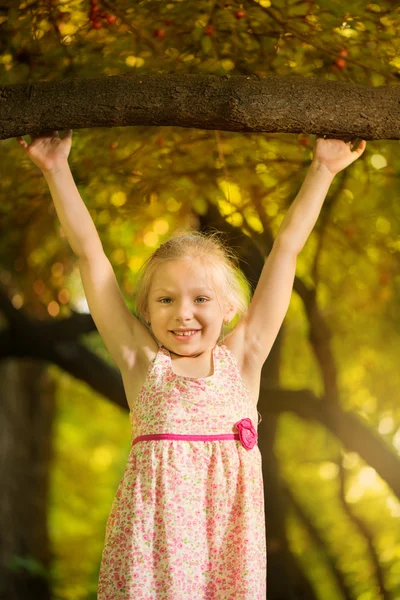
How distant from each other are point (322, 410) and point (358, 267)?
0.48m

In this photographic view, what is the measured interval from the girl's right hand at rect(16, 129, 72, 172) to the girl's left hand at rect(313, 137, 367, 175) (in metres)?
0.59

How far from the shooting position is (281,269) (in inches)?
72.1

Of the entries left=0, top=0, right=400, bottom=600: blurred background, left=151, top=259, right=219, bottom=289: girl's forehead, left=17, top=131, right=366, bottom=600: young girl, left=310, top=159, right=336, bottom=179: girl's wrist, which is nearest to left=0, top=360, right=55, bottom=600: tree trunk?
left=0, top=0, right=400, bottom=600: blurred background

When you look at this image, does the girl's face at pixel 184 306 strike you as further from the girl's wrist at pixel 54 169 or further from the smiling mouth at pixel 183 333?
the girl's wrist at pixel 54 169

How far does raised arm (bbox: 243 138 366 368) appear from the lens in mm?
1836

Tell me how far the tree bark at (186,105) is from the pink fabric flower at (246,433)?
67 centimetres

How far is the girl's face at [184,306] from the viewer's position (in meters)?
1.77

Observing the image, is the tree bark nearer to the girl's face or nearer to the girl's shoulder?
the girl's face

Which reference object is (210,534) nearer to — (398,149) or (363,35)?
(398,149)

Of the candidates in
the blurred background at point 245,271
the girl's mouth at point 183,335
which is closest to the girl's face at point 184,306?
the girl's mouth at point 183,335

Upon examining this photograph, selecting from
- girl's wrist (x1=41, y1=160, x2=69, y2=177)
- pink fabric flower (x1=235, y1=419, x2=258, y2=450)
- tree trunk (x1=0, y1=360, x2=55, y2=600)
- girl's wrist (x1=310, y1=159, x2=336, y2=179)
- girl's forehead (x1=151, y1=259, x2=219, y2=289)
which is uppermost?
girl's wrist (x1=41, y1=160, x2=69, y2=177)

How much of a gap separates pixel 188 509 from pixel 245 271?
1179mm

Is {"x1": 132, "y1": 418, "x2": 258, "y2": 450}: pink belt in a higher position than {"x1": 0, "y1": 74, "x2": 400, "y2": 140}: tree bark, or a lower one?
lower

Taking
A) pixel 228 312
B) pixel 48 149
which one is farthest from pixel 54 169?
pixel 228 312
